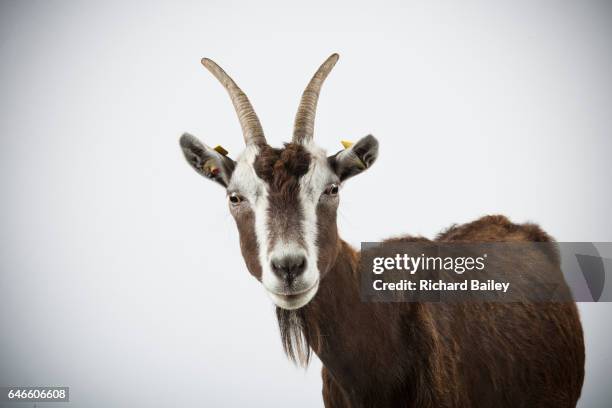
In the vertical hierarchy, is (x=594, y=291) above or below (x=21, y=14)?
below

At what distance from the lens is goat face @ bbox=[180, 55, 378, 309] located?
3.17 m

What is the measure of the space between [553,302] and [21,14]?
74198mm

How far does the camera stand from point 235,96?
14.7ft

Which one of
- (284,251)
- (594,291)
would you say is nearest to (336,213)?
(284,251)

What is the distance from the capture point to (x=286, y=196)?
3488 millimetres

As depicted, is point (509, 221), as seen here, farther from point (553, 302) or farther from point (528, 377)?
point (528, 377)

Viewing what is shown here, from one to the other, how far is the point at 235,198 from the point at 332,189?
815mm

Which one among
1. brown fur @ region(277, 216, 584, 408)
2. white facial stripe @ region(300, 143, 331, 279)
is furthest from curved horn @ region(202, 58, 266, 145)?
brown fur @ region(277, 216, 584, 408)

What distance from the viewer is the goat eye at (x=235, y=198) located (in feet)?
12.3

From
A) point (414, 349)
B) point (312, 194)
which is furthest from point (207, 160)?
point (414, 349)

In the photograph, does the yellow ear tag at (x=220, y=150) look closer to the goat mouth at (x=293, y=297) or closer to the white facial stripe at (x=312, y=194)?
the white facial stripe at (x=312, y=194)

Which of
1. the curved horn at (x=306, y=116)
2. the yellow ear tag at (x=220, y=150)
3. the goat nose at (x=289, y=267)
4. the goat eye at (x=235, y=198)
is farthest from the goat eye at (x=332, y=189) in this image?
the yellow ear tag at (x=220, y=150)

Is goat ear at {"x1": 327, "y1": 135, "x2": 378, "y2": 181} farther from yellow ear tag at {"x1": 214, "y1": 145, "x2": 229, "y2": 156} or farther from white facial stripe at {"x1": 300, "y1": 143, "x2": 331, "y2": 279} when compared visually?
yellow ear tag at {"x1": 214, "y1": 145, "x2": 229, "y2": 156}

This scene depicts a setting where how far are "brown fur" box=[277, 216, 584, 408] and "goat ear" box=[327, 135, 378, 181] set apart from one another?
675 millimetres
